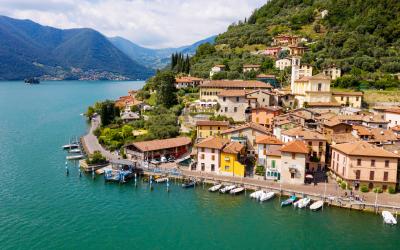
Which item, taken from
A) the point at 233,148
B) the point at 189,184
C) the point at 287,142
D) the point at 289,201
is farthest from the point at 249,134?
the point at 289,201

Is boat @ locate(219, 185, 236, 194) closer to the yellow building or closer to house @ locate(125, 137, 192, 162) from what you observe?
the yellow building

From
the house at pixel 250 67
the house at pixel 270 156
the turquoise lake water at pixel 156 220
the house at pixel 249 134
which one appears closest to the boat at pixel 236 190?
the turquoise lake water at pixel 156 220

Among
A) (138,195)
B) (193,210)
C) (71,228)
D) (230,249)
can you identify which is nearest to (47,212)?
(71,228)

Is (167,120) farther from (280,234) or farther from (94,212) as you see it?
(280,234)

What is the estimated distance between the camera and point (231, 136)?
180ft

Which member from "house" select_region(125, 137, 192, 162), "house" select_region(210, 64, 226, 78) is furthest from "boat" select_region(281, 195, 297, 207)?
"house" select_region(210, 64, 226, 78)

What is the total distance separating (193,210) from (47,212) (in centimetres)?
1621

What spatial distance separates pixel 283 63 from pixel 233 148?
185ft

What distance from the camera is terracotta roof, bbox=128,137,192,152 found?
54.0 metres

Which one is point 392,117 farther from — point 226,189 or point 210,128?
point 226,189

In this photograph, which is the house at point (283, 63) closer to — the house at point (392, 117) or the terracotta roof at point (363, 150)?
the house at point (392, 117)

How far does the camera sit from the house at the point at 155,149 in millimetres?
53806

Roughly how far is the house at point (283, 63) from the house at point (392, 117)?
1493 inches

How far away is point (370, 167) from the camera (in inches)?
1622
